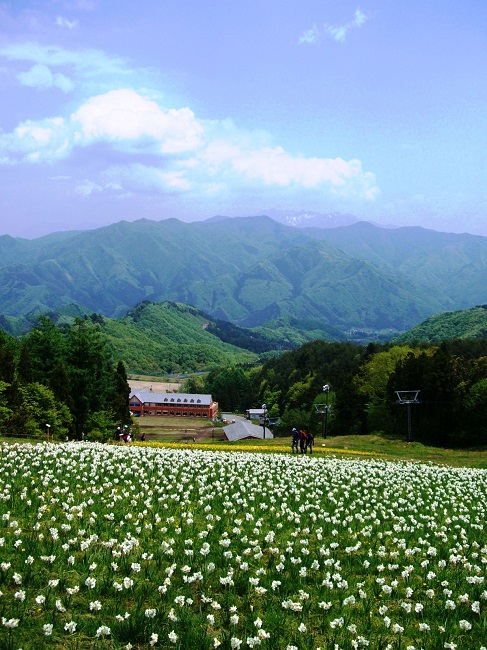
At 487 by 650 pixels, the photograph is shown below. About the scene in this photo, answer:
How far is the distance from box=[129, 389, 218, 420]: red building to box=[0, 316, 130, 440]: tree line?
91.4 metres

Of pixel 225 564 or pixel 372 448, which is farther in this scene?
pixel 372 448

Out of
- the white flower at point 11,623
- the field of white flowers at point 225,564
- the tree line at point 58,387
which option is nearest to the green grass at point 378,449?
the tree line at point 58,387

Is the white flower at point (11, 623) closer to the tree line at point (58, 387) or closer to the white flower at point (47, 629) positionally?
the white flower at point (47, 629)

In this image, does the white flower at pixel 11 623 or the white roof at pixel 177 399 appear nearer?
the white flower at pixel 11 623

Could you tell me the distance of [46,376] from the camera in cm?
5800

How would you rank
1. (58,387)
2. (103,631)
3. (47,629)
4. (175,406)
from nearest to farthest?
(47,629)
(103,631)
(58,387)
(175,406)

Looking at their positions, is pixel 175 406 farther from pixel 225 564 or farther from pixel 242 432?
pixel 225 564

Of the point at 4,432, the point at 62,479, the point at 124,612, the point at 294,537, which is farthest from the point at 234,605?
the point at 4,432

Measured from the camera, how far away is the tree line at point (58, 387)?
4384 centimetres

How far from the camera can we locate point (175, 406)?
163500 millimetres

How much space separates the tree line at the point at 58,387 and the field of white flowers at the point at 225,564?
78.1 feet

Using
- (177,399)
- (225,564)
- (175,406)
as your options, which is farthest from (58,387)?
(175,406)

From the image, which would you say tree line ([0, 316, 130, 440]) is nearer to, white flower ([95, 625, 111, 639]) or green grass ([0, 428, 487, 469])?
green grass ([0, 428, 487, 469])

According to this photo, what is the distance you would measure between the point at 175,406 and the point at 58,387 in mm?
112672
